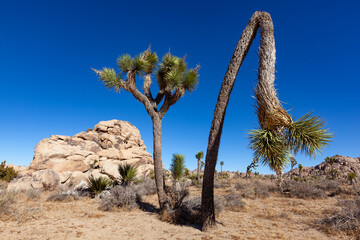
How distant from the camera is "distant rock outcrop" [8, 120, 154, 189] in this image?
16850 mm

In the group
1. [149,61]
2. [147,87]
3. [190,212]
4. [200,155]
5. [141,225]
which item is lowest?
[141,225]

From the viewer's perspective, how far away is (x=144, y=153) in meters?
27.7

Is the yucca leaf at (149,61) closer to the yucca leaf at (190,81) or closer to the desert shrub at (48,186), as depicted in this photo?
the yucca leaf at (190,81)

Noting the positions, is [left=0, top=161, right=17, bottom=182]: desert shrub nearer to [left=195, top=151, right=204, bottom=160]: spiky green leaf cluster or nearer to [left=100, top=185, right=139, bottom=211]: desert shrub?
[left=100, top=185, right=139, bottom=211]: desert shrub

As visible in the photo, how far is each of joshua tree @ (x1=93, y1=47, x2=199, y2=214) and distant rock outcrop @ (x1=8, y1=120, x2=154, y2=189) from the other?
8473 millimetres

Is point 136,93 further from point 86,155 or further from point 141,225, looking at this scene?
point 86,155

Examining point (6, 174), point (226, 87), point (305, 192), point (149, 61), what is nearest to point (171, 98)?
point (149, 61)

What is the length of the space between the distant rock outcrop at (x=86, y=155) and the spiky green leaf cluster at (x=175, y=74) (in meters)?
9.09

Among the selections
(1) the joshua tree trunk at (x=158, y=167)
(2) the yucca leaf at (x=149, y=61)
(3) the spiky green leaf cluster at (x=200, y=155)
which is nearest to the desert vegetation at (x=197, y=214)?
(1) the joshua tree trunk at (x=158, y=167)

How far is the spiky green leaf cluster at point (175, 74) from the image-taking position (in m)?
9.65

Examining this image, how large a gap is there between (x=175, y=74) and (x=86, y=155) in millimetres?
16437

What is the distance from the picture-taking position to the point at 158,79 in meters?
10.5

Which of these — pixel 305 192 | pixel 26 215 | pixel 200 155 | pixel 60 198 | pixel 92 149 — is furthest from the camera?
pixel 200 155

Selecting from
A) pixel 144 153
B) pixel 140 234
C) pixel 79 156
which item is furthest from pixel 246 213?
pixel 144 153
